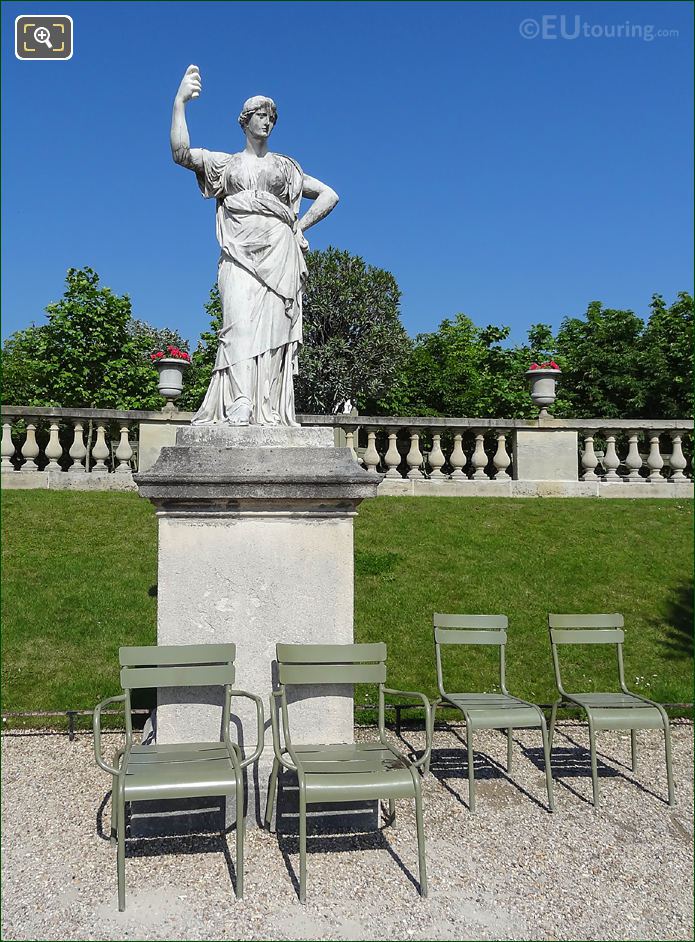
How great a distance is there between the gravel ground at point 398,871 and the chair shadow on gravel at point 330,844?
1 centimetres

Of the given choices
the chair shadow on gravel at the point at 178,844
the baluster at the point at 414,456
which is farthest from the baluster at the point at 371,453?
the chair shadow on gravel at the point at 178,844

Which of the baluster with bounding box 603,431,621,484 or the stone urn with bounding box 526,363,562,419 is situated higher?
the stone urn with bounding box 526,363,562,419

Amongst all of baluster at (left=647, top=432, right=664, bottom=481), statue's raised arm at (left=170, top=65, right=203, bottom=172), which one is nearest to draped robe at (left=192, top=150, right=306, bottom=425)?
statue's raised arm at (left=170, top=65, right=203, bottom=172)

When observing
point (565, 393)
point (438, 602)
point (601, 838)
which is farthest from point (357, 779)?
point (565, 393)

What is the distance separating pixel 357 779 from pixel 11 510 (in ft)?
25.0

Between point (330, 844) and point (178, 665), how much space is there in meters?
1.30

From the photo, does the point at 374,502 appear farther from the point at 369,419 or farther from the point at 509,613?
the point at 509,613

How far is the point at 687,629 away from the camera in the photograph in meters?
7.15

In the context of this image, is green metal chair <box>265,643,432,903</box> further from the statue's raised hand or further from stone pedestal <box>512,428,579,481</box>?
stone pedestal <box>512,428,579,481</box>

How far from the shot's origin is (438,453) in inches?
439

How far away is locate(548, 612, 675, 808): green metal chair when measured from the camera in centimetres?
441

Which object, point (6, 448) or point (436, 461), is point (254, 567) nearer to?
point (436, 461)

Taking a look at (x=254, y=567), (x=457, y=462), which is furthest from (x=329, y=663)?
(x=457, y=462)

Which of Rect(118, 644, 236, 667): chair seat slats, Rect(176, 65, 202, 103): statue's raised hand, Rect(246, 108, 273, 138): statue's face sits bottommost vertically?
Rect(118, 644, 236, 667): chair seat slats
